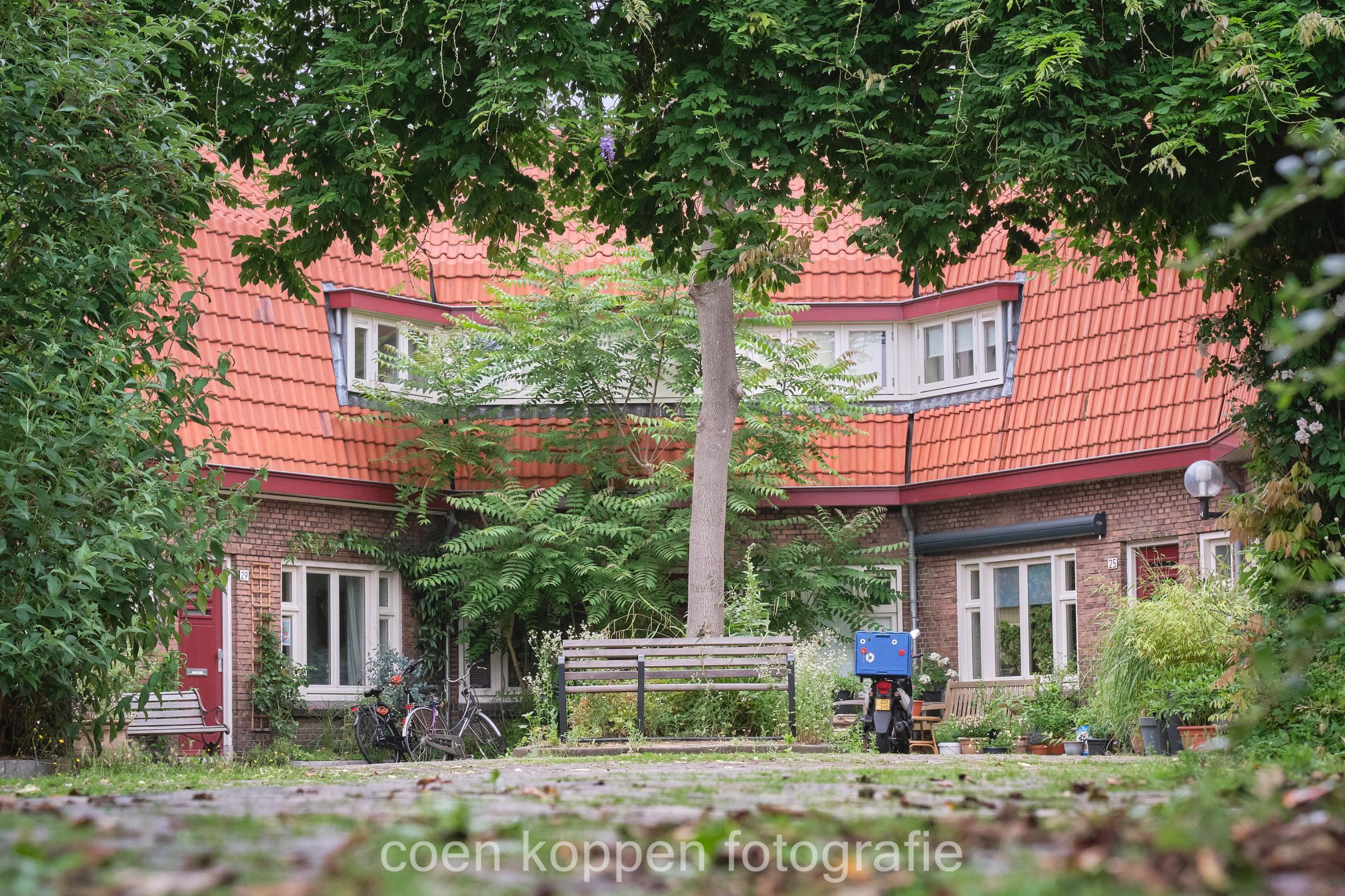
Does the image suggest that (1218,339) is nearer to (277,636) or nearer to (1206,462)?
(1206,462)

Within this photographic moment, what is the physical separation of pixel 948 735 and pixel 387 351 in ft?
29.6

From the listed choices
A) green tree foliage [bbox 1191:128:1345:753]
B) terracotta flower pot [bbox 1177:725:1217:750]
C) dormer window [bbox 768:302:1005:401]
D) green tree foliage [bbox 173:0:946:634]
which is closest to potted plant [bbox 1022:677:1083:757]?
terracotta flower pot [bbox 1177:725:1217:750]

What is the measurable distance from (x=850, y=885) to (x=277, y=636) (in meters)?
17.2

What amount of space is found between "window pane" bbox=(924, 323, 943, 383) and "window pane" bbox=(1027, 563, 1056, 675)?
3.28 metres

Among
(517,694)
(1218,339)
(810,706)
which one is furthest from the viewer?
(517,694)

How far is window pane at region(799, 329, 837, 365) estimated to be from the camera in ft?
74.3

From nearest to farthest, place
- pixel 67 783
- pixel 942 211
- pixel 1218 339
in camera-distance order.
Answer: pixel 67 783
pixel 942 211
pixel 1218 339

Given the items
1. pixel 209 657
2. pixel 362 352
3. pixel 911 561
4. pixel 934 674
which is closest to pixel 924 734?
pixel 934 674

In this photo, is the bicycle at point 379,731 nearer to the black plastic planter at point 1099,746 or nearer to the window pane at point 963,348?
the black plastic planter at point 1099,746

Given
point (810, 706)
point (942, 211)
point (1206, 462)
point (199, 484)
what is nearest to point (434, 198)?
point (199, 484)

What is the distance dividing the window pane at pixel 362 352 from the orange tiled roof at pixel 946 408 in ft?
1.92

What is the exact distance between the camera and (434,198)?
40.6ft

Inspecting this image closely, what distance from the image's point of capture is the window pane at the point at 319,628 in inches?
811

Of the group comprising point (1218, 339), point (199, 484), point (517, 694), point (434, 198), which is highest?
point (434, 198)
